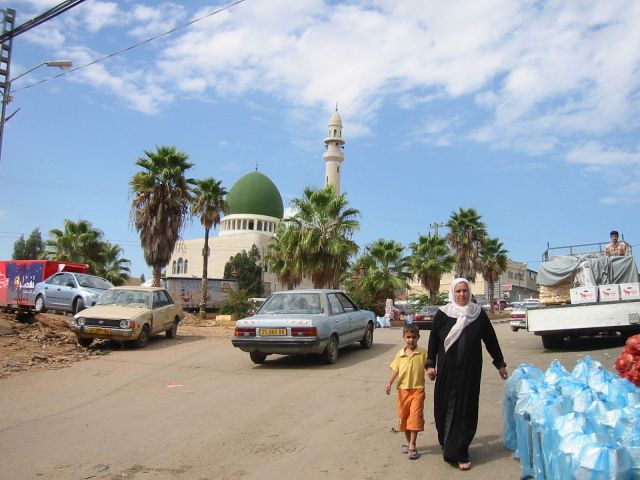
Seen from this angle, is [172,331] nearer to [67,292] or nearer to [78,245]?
[67,292]

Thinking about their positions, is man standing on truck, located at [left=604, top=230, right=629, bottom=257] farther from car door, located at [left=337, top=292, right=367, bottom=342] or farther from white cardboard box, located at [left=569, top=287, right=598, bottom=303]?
car door, located at [left=337, top=292, right=367, bottom=342]

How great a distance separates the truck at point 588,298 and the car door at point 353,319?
11.1 ft

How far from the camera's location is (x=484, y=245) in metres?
46.4

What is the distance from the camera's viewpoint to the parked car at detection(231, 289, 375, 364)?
9977mm

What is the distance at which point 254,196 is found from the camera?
76.5 metres

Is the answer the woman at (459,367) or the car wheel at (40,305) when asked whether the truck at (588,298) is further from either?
the car wheel at (40,305)

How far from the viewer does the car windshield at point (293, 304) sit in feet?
35.6

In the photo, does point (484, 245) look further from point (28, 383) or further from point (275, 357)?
point (28, 383)

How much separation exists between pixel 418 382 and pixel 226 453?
1.89 metres

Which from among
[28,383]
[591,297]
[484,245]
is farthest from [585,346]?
[484,245]

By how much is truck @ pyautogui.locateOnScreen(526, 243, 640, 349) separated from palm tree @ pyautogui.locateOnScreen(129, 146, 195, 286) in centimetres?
1871

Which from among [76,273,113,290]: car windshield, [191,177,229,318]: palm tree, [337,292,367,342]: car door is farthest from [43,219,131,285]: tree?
[337,292,367,342]: car door

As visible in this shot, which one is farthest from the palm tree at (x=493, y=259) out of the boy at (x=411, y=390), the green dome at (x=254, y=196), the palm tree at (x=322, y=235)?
the boy at (x=411, y=390)

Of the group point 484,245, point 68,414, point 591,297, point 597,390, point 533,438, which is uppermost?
point 484,245
